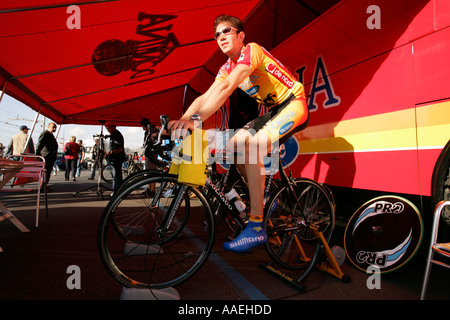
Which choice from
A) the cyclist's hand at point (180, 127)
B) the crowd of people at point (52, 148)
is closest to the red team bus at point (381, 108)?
the cyclist's hand at point (180, 127)

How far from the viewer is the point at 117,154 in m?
6.32

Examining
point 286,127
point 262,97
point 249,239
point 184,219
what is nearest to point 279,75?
point 262,97

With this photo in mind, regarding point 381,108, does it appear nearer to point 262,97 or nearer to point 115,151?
point 262,97

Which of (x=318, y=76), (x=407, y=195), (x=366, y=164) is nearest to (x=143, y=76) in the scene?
(x=318, y=76)

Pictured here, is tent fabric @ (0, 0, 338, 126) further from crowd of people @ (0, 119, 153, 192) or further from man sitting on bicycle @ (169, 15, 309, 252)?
man sitting on bicycle @ (169, 15, 309, 252)

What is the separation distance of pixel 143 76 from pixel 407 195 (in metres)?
6.65

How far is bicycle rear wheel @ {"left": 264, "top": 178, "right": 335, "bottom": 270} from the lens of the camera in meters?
2.15

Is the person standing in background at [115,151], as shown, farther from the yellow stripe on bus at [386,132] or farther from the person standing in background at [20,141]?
the yellow stripe on bus at [386,132]

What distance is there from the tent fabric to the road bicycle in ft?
8.09

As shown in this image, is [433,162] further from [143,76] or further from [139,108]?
[139,108]

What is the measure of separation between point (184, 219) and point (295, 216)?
1.17 meters

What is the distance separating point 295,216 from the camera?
230 centimetres

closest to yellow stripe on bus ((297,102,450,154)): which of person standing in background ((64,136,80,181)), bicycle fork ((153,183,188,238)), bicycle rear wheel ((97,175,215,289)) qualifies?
bicycle rear wheel ((97,175,215,289))
